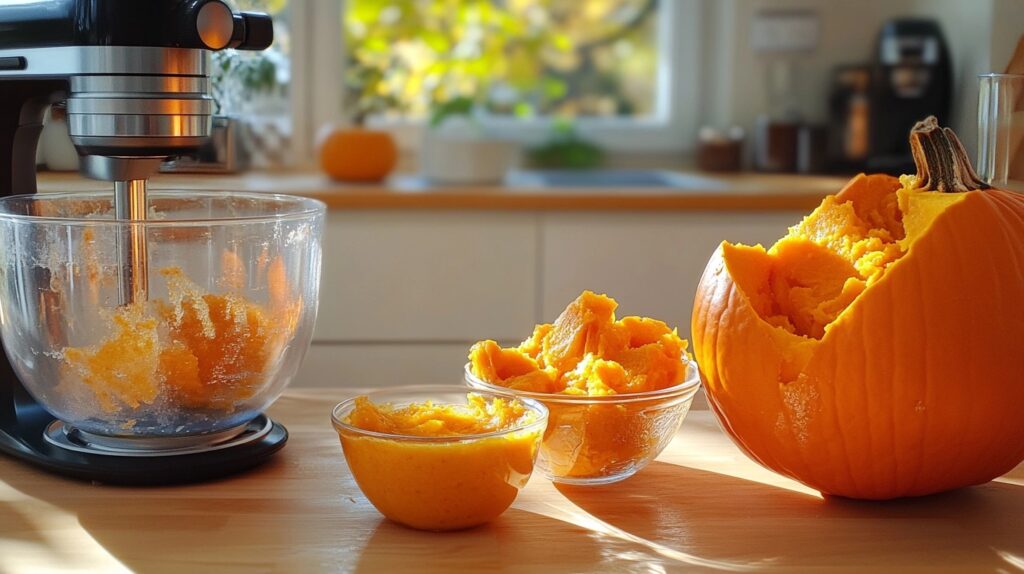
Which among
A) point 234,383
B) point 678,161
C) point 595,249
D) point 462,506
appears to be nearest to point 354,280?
point 595,249

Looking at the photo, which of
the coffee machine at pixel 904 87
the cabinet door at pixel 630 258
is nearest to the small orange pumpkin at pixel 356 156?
the cabinet door at pixel 630 258

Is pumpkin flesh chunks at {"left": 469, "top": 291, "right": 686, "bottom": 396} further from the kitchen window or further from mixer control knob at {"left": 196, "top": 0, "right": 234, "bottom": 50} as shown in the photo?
the kitchen window

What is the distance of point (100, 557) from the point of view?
26.9 inches

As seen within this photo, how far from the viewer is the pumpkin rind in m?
0.75

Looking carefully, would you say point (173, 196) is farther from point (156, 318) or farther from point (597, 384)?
point (597, 384)

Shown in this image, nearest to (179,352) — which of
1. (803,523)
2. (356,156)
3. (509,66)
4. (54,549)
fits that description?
(54,549)

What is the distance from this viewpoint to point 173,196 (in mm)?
1004

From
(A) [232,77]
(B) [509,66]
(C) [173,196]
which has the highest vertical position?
(B) [509,66]

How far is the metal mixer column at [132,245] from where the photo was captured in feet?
2.70

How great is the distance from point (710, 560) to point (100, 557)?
37cm

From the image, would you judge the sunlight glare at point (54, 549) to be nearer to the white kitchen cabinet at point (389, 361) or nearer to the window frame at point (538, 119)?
the white kitchen cabinet at point (389, 361)

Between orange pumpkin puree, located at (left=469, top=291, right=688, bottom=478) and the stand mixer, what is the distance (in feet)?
0.69

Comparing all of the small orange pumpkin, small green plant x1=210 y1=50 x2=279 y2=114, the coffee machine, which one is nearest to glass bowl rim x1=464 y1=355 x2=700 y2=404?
small green plant x1=210 y1=50 x2=279 y2=114

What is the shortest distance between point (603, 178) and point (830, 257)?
220cm
